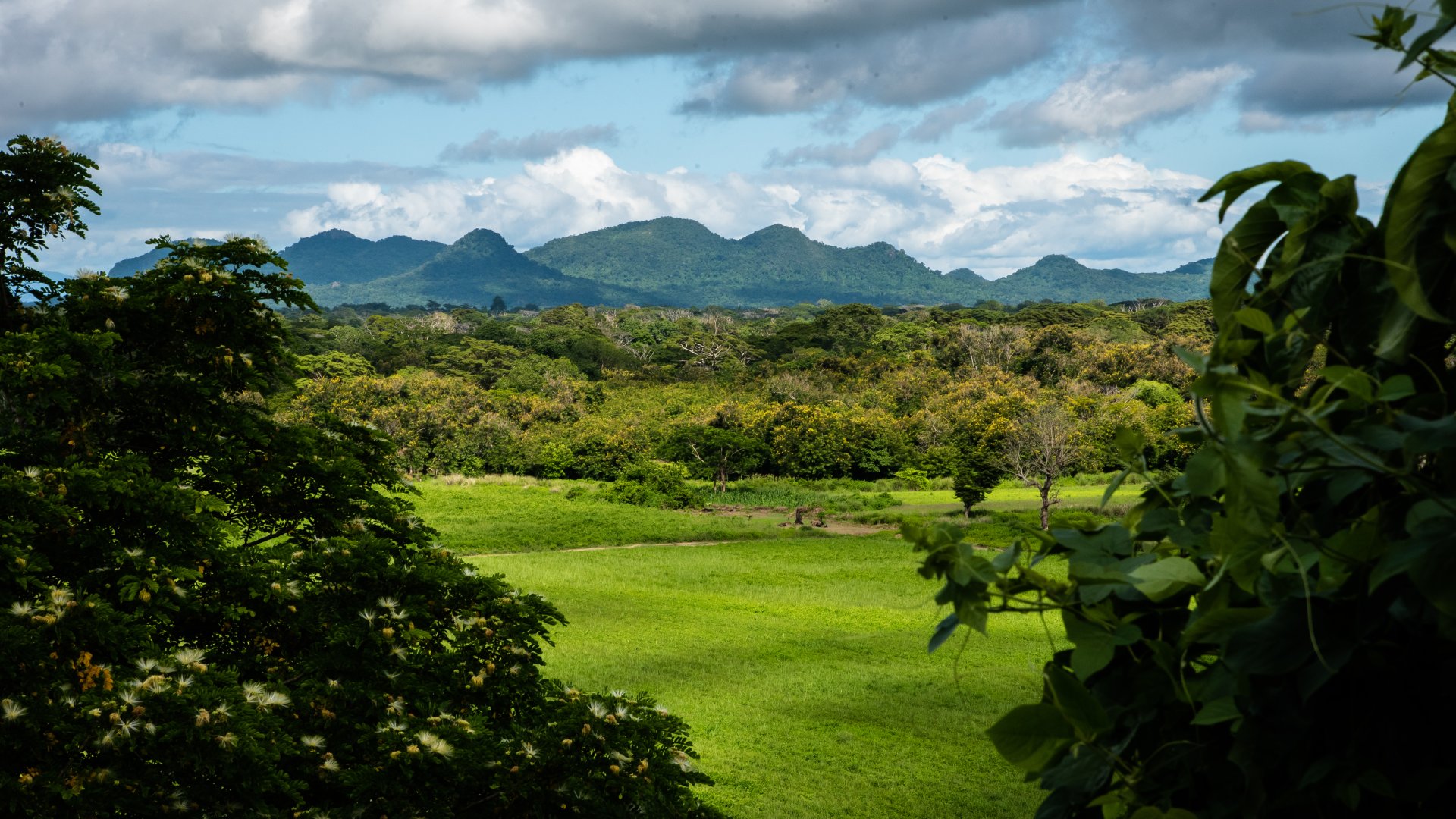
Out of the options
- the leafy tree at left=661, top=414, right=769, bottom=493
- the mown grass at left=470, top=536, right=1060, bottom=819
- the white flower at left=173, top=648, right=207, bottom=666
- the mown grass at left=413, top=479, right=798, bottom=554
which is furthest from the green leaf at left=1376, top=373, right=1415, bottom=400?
the leafy tree at left=661, top=414, right=769, bottom=493

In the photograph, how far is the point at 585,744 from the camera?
390 cm

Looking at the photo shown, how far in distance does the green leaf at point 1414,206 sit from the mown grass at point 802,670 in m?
2.54

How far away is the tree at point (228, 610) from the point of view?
3277mm

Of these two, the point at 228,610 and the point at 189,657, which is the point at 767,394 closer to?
the point at 228,610

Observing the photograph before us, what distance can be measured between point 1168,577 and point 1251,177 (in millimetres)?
366

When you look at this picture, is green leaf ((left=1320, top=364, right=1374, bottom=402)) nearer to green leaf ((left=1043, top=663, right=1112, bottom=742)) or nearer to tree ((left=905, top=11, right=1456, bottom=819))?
tree ((left=905, top=11, right=1456, bottom=819))

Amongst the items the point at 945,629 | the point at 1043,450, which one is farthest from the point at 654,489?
the point at 945,629

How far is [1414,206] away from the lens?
734 millimetres

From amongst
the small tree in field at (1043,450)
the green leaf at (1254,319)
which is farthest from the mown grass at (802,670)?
the small tree in field at (1043,450)

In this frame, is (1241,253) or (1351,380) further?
(1241,253)

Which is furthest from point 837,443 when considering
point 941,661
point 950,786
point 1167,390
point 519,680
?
point 519,680

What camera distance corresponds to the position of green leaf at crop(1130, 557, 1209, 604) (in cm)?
81

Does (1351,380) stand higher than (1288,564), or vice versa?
(1351,380)

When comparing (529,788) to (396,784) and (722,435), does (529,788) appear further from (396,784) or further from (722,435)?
(722,435)
